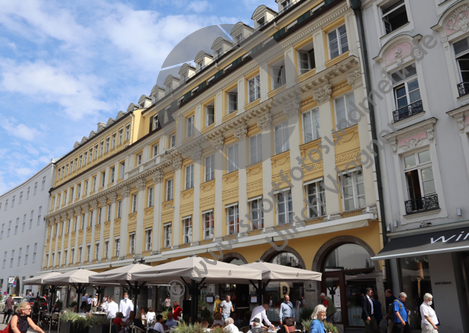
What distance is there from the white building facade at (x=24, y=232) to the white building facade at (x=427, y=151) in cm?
4013

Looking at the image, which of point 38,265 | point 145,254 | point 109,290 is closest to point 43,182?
point 38,265

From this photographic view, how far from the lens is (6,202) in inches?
2259

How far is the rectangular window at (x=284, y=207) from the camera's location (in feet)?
58.2

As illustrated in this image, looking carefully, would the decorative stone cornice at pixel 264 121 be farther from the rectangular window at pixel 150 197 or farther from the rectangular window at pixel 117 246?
the rectangular window at pixel 117 246

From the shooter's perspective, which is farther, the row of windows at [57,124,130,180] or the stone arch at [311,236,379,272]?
the row of windows at [57,124,130,180]

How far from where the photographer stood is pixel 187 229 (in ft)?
77.5

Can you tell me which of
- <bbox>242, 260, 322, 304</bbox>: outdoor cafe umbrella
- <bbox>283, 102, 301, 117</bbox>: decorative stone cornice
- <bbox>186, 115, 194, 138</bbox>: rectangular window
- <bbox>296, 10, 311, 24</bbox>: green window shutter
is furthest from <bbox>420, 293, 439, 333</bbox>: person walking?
<bbox>186, 115, 194, 138</bbox>: rectangular window

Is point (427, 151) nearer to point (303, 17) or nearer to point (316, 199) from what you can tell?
point (316, 199)

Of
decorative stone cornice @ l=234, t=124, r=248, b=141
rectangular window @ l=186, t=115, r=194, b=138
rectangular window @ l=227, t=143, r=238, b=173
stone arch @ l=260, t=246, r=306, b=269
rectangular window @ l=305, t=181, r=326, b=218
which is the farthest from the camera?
rectangular window @ l=186, t=115, r=194, b=138

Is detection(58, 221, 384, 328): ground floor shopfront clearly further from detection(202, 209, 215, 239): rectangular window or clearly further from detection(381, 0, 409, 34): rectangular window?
detection(381, 0, 409, 34): rectangular window

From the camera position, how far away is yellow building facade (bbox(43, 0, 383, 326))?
1567 cm

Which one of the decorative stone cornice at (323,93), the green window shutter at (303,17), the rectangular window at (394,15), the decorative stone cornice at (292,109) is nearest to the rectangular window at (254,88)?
the decorative stone cornice at (292,109)

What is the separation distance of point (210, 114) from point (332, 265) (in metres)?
12.5

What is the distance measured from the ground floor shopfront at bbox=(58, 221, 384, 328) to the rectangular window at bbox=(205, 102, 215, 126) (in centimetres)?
817
